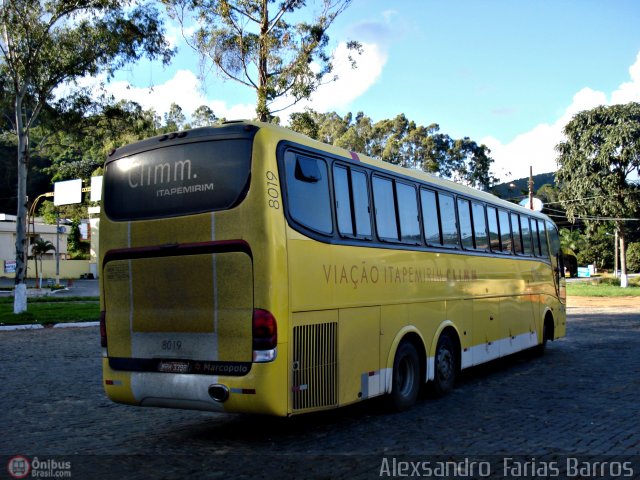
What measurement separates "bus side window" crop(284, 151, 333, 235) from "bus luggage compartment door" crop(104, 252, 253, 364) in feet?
2.67

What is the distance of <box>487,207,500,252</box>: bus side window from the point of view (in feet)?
38.5

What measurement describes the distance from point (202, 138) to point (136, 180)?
0.97 metres

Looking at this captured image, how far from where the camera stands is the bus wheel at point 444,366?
9234mm

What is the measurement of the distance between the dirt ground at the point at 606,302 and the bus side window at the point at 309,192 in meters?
23.5

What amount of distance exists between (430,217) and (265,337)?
4.18 meters

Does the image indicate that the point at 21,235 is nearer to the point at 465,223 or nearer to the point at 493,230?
the point at 493,230

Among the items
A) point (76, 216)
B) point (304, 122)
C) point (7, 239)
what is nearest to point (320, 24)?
point (304, 122)

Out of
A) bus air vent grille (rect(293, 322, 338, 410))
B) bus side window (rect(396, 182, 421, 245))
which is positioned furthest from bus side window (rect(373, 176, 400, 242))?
bus air vent grille (rect(293, 322, 338, 410))

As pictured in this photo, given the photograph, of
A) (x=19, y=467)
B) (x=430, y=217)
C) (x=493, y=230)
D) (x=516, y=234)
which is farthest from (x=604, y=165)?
(x=19, y=467)

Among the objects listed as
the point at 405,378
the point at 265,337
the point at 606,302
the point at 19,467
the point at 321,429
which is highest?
the point at 265,337

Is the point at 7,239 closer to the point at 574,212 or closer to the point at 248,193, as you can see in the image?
Answer: the point at 574,212

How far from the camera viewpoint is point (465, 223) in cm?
1066

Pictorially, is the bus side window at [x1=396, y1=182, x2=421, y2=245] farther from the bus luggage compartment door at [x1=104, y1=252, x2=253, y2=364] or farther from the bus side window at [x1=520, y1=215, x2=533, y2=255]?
the bus side window at [x1=520, y1=215, x2=533, y2=255]

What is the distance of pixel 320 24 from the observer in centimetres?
2367
